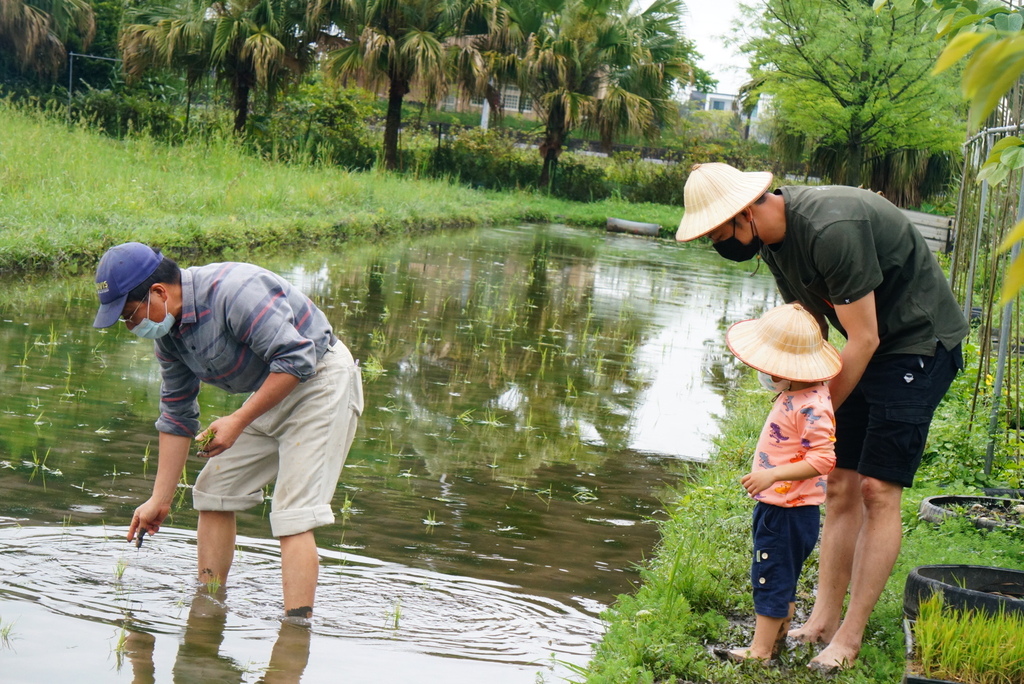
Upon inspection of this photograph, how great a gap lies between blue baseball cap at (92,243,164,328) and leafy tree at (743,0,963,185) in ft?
69.0

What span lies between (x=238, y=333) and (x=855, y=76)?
22668 mm

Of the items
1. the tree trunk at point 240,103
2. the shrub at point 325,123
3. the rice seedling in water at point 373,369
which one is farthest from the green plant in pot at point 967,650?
the shrub at point 325,123

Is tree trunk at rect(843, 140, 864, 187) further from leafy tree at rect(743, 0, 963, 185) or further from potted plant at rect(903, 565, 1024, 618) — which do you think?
potted plant at rect(903, 565, 1024, 618)

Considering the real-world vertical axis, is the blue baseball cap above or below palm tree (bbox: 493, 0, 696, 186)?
below

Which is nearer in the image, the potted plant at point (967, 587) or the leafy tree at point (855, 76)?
the potted plant at point (967, 587)

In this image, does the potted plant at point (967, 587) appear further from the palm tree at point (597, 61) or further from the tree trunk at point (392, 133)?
the palm tree at point (597, 61)

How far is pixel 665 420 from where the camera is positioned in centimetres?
757

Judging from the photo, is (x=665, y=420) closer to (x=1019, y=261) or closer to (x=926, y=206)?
(x=1019, y=261)

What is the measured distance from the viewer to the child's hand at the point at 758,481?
341cm

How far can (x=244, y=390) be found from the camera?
3.83 m

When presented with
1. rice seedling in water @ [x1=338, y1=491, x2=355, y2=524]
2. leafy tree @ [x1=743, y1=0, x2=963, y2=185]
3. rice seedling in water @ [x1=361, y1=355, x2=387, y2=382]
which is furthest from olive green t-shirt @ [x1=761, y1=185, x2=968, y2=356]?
leafy tree @ [x1=743, y1=0, x2=963, y2=185]

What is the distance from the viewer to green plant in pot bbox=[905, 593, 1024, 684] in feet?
9.96

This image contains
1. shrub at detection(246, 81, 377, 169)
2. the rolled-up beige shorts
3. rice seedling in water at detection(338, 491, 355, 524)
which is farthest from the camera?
shrub at detection(246, 81, 377, 169)

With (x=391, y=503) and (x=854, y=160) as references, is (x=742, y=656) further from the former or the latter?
(x=854, y=160)
